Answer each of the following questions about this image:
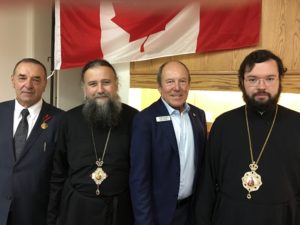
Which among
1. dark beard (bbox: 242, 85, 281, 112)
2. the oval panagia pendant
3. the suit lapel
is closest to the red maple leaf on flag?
the suit lapel

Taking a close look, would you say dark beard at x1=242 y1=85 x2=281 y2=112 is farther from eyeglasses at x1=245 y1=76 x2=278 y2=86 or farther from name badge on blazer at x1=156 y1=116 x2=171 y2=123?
name badge on blazer at x1=156 y1=116 x2=171 y2=123

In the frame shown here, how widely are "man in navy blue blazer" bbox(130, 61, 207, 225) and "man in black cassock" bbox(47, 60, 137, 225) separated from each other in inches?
5.9

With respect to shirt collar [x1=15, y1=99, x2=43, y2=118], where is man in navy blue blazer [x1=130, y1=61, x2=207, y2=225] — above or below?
below

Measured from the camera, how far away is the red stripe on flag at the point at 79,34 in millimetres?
4051

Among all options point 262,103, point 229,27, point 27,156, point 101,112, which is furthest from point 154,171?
point 229,27

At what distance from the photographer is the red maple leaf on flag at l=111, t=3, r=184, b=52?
353cm

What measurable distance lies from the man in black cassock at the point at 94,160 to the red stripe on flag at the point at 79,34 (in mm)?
1805

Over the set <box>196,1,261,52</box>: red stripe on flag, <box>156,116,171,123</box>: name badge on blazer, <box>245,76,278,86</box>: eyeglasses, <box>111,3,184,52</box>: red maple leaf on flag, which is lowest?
<box>156,116,171,123</box>: name badge on blazer

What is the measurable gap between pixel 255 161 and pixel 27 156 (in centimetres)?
150

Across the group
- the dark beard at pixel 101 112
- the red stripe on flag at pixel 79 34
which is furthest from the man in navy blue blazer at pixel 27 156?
the red stripe on flag at pixel 79 34

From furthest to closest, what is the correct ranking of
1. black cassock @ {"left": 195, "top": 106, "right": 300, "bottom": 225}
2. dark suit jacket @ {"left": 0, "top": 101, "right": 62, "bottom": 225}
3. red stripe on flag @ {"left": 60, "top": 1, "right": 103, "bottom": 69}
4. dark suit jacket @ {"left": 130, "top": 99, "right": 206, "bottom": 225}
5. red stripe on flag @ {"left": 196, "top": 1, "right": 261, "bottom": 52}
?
red stripe on flag @ {"left": 60, "top": 1, "right": 103, "bottom": 69}
red stripe on flag @ {"left": 196, "top": 1, "right": 261, "bottom": 52}
dark suit jacket @ {"left": 0, "top": 101, "right": 62, "bottom": 225}
dark suit jacket @ {"left": 130, "top": 99, "right": 206, "bottom": 225}
black cassock @ {"left": 195, "top": 106, "right": 300, "bottom": 225}

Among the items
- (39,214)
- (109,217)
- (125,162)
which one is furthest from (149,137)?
(39,214)

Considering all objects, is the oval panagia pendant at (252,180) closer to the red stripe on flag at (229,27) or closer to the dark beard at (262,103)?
the dark beard at (262,103)

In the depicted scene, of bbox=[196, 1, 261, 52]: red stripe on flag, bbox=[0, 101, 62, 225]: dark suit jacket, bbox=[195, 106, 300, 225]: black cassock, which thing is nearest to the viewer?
bbox=[195, 106, 300, 225]: black cassock
